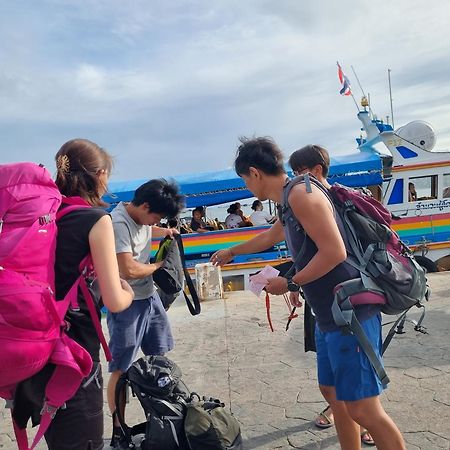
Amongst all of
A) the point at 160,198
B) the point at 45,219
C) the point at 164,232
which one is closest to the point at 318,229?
the point at 45,219

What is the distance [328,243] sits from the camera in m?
2.05

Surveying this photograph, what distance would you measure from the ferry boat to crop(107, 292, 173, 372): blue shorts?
698cm

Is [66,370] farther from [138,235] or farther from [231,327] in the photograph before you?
[231,327]

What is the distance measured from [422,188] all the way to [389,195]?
87cm

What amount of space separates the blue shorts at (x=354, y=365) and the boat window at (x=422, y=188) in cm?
937

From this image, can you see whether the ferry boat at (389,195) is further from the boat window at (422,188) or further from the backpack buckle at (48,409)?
the backpack buckle at (48,409)

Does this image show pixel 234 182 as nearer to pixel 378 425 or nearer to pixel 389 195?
pixel 389 195

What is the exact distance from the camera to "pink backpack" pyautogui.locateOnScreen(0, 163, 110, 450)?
158 cm

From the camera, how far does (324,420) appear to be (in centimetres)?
325

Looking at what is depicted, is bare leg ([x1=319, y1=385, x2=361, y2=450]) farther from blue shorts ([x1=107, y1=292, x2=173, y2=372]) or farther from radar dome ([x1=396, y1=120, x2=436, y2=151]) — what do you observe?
radar dome ([x1=396, y1=120, x2=436, y2=151])

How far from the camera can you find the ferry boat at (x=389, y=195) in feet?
34.1

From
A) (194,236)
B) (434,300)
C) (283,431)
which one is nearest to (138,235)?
(283,431)

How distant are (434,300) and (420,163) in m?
5.47

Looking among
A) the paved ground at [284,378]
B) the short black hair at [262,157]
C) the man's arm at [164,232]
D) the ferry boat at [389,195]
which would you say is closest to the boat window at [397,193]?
the ferry boat at [389,195]
